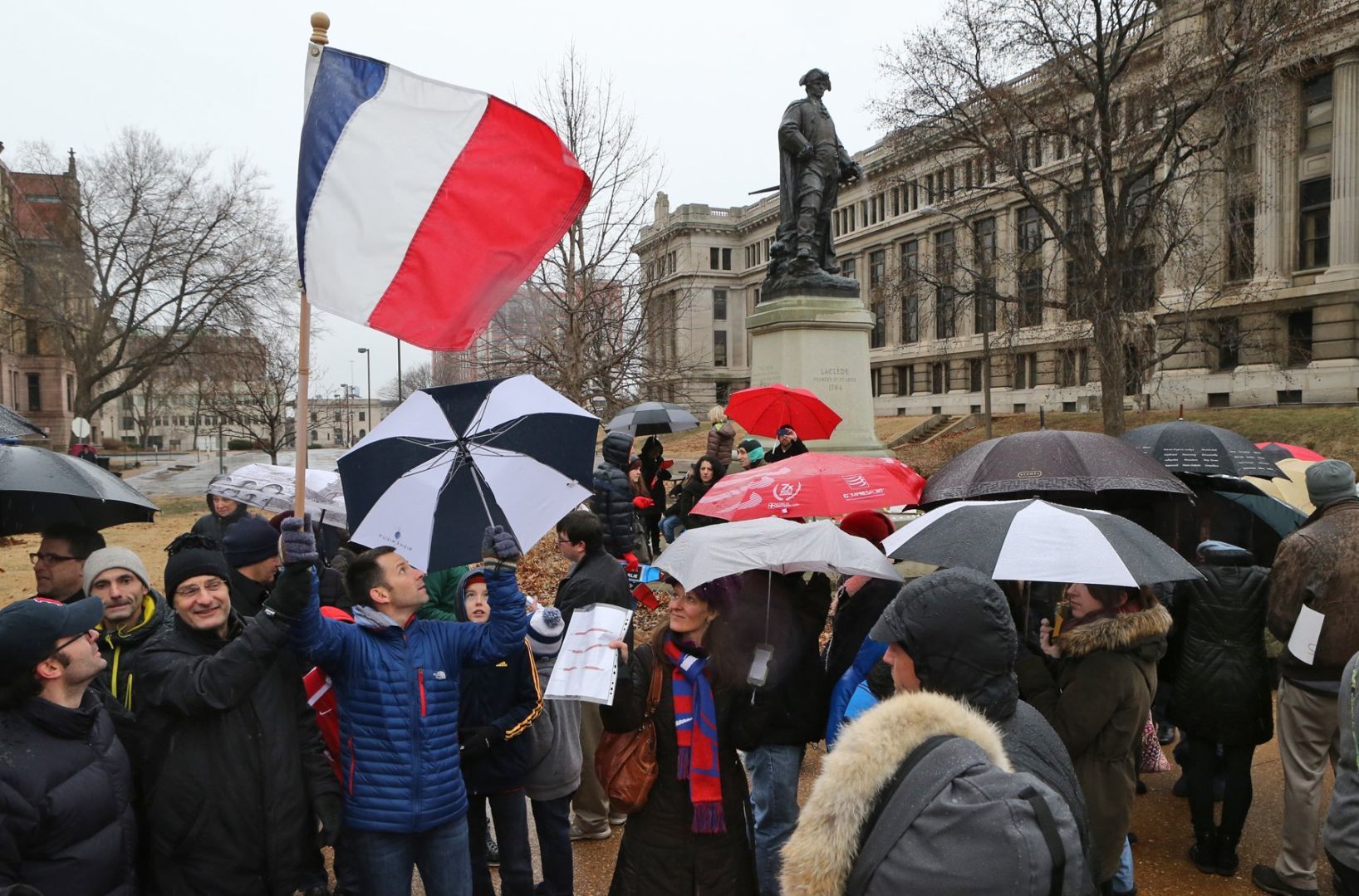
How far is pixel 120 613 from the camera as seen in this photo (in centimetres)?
331

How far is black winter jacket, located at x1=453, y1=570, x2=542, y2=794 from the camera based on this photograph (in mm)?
3764

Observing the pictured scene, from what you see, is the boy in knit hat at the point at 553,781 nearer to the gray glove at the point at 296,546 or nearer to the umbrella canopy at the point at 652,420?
the gray glove at the point at 296,546

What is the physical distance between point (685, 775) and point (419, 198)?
107 inches

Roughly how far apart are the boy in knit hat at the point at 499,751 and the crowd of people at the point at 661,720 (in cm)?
1

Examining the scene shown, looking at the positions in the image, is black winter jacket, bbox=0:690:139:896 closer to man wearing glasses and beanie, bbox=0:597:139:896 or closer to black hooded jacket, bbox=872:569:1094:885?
man wearing glasses and beanie, bbox=0:597:139:896

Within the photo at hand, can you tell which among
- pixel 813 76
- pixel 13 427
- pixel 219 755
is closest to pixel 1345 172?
pixel 813 76

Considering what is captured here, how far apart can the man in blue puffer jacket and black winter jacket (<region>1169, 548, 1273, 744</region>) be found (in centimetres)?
346

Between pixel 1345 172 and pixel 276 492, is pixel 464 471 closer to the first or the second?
pixel 276 492

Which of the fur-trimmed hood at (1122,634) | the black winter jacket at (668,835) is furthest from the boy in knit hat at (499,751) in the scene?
the fur-trimmed hood at (1122,634)

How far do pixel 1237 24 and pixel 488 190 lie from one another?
18233 millimetres

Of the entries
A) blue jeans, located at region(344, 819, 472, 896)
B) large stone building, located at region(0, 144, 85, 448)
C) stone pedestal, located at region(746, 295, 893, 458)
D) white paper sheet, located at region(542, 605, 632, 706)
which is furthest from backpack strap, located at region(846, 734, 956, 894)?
large stone building, located at region(0, 144, 85, 448)

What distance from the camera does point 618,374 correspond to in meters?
17.1

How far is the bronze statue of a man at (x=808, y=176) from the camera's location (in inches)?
519

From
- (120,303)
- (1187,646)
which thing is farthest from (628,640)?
(120,303)
